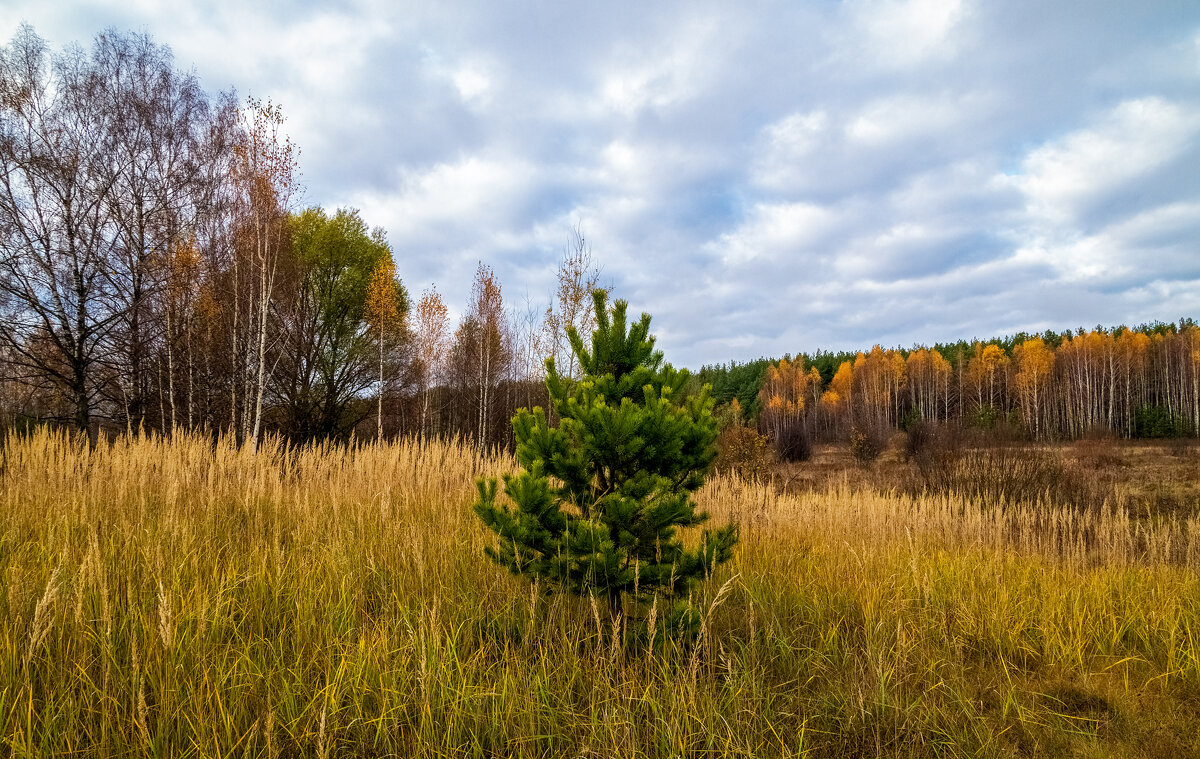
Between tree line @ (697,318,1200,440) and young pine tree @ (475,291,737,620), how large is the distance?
29.5m

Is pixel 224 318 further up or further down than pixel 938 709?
further up

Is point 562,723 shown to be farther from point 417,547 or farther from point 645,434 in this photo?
point 417,547

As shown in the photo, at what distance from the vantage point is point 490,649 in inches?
108

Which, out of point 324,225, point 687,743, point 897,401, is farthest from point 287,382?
point 897,401

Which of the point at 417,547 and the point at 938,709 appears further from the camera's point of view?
the point at 417,547

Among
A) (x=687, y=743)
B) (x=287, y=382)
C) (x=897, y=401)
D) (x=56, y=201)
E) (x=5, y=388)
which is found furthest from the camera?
(x=897, y=401)

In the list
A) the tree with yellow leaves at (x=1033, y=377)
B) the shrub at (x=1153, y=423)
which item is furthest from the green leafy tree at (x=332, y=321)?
the shrub at (x=1153, y=423)

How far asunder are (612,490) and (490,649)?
106 cm

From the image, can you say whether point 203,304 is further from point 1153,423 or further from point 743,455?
point 1153,423

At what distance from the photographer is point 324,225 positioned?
20.7 meters

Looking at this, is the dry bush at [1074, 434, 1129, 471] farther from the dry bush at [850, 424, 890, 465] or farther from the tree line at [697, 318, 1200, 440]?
the dry bush at [850, 424, 890, 465]

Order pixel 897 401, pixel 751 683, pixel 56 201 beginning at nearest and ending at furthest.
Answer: pixel 751 683
pixel 56 201
pixel 897 401

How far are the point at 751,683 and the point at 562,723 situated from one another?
952mm

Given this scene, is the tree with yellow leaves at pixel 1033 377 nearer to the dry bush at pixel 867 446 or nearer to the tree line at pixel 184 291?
the dry bush at pixel 867 446
